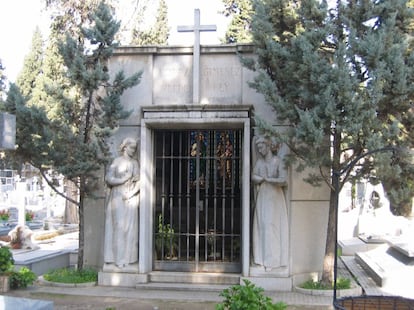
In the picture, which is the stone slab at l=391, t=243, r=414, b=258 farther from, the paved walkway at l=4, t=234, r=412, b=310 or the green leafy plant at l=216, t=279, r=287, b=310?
the green leafy plant at l=216, t=279, r=287, b=310

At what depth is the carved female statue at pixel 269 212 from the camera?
29.6 ft

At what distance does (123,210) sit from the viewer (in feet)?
30.9

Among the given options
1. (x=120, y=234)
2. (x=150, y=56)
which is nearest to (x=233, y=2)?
(x=150, y=56)

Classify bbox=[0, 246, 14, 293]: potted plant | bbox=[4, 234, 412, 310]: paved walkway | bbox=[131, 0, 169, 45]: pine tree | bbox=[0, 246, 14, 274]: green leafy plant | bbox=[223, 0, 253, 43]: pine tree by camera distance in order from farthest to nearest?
bbox=[223, 0, 253, 43]: pine tree, bbox=[131, 0, 169, 45]: pine tree, bbox=[0, 246, 14, 274]: green leafy plant, bbox=[0, 246, 14, 293]: potted plant, bbox=[4, 234, 412, 310]: paved walkway

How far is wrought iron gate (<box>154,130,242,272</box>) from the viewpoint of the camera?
→ 980 cm

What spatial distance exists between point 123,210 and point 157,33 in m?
A: 15.7

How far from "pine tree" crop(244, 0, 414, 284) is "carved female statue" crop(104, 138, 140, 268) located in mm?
2627

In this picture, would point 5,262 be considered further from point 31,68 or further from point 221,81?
point 31,68

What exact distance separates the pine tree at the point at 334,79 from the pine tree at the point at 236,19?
14.8 meters

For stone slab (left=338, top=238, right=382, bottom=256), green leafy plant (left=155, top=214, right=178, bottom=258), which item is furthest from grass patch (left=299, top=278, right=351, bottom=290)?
stone slab (left=338, top=238, right=382, bottom=256)

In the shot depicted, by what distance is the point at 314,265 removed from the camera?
9.47 metres

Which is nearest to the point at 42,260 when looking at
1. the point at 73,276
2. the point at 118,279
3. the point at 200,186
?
the point at 73,276

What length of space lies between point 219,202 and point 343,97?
3.27m

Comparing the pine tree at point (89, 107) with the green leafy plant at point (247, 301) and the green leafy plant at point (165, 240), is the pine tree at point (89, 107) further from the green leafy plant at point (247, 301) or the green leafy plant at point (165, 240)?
the green leafy plant at point (247, 301)
